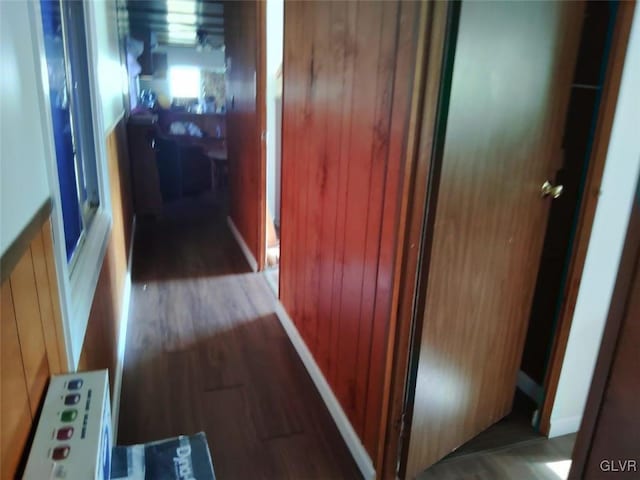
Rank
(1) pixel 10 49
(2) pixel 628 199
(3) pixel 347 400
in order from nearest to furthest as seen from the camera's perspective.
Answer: (1) pixel 10 49 < (2) pixel 628 199 < (3) pixel 347 400

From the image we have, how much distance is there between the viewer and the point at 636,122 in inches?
61.3

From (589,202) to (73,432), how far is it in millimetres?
1610

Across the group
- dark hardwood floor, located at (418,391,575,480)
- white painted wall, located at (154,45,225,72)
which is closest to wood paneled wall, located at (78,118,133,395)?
→ dark hardwood floor, located at (418,391,575,480)

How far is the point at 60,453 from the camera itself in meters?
0.83

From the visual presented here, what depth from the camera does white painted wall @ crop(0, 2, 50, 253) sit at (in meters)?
0.79

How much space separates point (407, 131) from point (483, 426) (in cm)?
126

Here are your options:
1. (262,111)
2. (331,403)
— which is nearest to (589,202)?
(331,403)

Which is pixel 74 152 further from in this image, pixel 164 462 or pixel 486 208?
pixel 486 208

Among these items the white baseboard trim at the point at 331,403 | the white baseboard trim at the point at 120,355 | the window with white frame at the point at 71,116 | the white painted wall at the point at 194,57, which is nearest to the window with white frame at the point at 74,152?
the window with white frame at the point at 71,116

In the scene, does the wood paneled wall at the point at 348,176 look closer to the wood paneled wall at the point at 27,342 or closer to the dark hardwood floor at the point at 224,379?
the dark hardwood floor at the point at 224,379

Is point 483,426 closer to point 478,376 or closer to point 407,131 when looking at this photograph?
point 478,376

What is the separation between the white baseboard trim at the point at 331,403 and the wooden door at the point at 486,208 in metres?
0.17

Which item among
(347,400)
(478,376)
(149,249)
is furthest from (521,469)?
(149,249)

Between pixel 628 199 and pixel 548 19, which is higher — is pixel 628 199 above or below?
below
